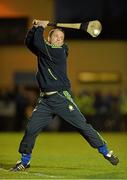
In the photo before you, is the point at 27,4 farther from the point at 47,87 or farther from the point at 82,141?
the point at 47,87

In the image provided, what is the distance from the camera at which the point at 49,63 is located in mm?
11984

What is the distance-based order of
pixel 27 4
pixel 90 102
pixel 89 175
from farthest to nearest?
pixel 27 4 < pixel 90 102 < pixel 89 175

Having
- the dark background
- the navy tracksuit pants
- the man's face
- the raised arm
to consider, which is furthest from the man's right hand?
the dark background

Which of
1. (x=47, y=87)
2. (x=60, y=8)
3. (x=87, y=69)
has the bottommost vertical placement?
(x=87, y=69)

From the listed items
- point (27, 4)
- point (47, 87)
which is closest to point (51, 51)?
point (47, 87)

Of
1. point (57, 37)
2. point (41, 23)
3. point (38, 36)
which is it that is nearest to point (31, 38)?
point (38, 36)

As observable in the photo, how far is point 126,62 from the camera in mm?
33469

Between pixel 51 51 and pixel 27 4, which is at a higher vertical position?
pixel 51 51

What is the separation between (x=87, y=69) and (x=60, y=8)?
9.33 feet

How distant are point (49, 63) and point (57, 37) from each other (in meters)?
0.41

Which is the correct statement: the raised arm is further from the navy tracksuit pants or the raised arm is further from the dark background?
the dark background

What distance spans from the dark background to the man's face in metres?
21.4

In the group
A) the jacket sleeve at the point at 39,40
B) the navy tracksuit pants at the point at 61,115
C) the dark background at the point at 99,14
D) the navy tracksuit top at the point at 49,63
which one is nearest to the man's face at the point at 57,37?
the navy tracksuit top at the point at 49,63

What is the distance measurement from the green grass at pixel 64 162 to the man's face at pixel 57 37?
6.41 ft
